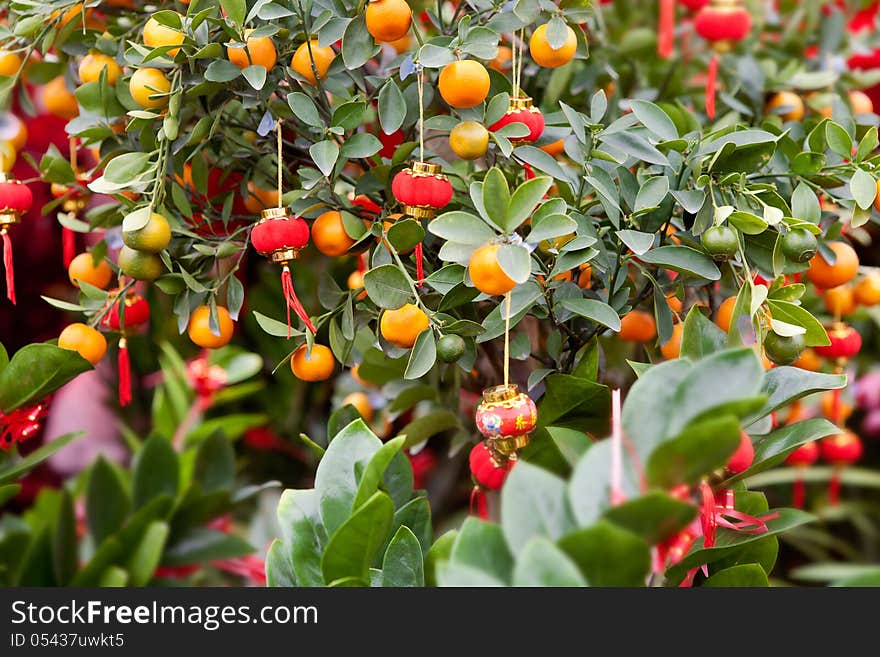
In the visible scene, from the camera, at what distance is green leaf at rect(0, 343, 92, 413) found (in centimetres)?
60

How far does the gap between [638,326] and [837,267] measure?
15 centimetres

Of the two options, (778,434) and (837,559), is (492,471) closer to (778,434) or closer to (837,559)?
(778,434)

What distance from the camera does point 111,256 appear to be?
73 centimetres

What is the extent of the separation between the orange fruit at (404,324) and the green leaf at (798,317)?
0.72 feet

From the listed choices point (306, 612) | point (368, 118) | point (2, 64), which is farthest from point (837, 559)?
point (2, 64)

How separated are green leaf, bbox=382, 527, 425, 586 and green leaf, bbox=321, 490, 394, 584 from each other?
0.07 feet

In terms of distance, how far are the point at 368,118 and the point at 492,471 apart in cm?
35

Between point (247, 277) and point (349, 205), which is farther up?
point (349, 205)

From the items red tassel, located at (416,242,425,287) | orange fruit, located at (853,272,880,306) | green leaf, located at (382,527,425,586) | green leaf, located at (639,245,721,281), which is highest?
red tassel, located at (416,242,425,287)

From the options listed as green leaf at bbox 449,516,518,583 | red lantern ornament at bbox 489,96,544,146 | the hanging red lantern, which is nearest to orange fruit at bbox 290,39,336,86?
red lantern ornament at bbox 489,96,544,146

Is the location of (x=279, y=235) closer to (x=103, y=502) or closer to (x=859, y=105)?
(x=103, y=502)

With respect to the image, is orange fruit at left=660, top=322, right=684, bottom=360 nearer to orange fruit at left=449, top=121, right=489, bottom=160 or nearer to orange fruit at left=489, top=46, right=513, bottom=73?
orange fruit at left=449, top=121, right=489, bottom=160

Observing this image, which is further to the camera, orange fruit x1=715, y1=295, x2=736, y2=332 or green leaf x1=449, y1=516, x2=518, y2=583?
orange fruit x1=715, y1=295, x2=736, y2=332

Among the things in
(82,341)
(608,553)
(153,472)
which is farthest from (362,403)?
(608,553)
